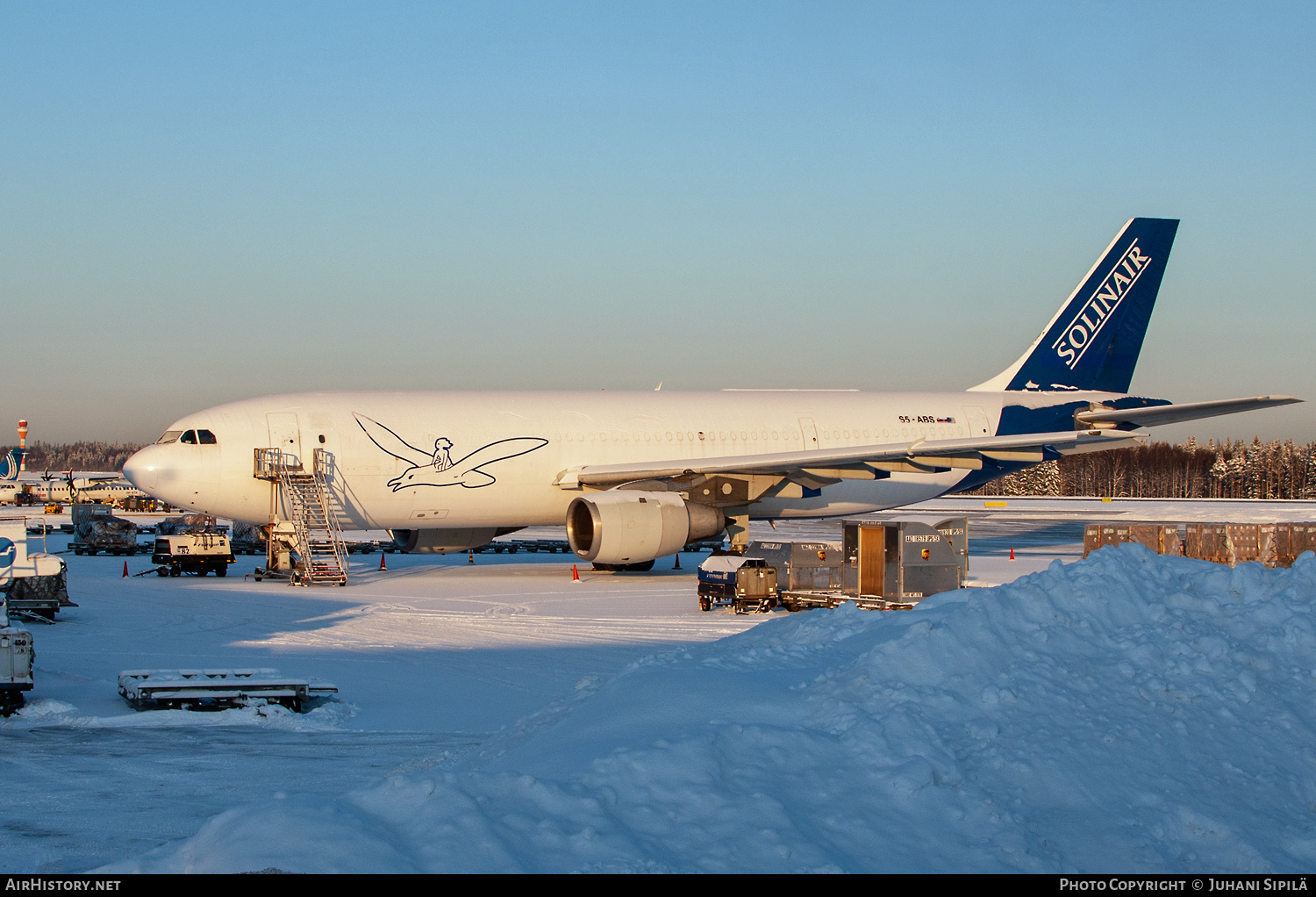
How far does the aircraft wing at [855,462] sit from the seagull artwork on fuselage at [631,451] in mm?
44

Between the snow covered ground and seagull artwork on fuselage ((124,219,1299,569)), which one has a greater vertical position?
seagull artwork on fuselage ((124,219,1299,569))

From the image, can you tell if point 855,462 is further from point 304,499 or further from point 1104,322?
point 304,499

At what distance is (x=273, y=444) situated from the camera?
24.1 m

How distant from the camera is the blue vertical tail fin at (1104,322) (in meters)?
30.2

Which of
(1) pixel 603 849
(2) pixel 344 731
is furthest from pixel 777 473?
(1) pixel 603 849

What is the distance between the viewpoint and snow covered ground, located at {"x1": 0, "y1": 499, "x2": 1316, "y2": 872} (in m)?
5.82

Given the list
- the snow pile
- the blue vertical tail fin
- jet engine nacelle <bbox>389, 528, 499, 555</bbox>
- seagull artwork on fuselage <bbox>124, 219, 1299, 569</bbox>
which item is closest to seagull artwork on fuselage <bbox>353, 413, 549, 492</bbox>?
seagull artwork on fuselage <bbox>124, 219, 1299, 569</bbox>

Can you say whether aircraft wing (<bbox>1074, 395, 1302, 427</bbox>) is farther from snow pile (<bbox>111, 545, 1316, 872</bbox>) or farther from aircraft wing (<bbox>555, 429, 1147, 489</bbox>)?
snow pile (<bbox>111, 545, 1316, 872</bbox>)

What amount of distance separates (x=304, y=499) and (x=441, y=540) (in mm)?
3787

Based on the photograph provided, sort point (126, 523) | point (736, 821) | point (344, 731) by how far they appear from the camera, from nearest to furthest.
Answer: point (736, 821) < point (344, 731) < point (126, 523)

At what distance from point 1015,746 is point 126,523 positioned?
3367 centimetres

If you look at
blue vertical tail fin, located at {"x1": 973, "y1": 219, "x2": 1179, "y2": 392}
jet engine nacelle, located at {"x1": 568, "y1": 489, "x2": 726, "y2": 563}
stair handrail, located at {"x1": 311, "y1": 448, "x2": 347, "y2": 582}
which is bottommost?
jet engine nacelle, located at {"x1": 568, "y1": 489, "x2": 726, "y2": 563}

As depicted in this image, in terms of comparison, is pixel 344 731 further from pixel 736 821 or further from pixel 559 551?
pixel 559 551

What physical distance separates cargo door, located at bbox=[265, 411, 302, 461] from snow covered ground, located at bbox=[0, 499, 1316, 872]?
10.7 metres
